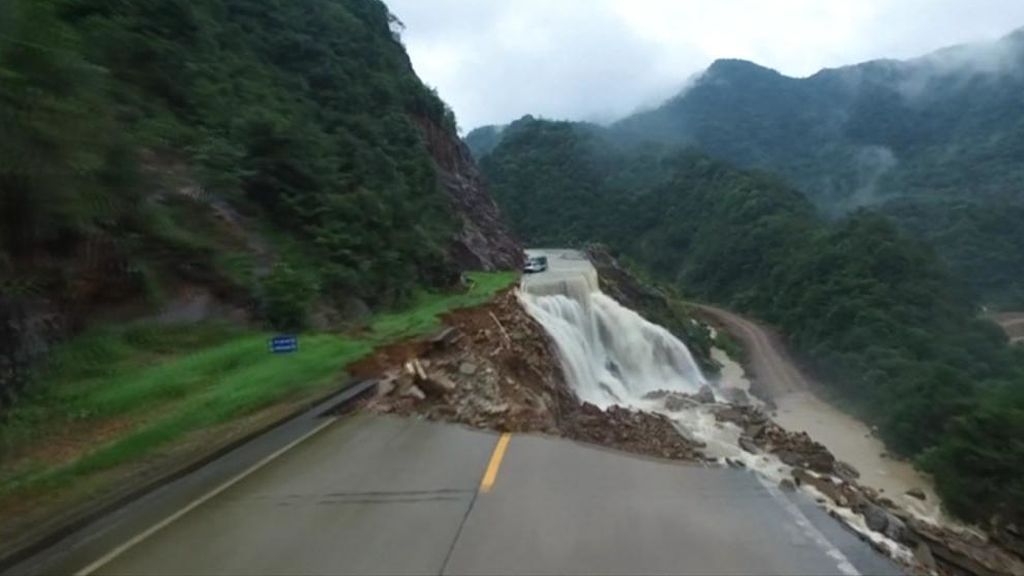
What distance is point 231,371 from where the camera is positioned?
1397cm

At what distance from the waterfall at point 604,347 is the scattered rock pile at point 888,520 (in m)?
4.90

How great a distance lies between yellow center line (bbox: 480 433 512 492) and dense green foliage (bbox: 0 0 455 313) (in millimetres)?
4575

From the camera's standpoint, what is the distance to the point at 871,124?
127688mm

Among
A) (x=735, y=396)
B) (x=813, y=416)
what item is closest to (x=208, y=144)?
(x=735, y=396)

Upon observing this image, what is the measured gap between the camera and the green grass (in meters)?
9.70

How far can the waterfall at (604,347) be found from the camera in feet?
79.5

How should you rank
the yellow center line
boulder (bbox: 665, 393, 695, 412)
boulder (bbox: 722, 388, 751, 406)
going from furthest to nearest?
boulder (bbox: 722, 388, 751, 406) → boulder (bbox: 665, 393, 695, 412) → the yellow center line

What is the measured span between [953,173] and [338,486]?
10553 cm

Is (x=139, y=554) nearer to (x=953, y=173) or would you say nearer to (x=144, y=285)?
(x=144, y=285)

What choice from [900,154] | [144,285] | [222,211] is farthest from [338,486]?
[900,154]

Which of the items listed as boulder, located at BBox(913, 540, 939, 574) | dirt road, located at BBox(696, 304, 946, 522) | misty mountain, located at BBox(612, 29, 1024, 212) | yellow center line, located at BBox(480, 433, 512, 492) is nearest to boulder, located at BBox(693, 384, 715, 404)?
dirt road, located at BBox(696, 304, 946, 522)

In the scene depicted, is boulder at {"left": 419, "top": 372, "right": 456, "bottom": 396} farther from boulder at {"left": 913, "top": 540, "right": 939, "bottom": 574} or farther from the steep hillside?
boulder at {"left": 913, "top": 540, "right": 939, "bottom": 574}

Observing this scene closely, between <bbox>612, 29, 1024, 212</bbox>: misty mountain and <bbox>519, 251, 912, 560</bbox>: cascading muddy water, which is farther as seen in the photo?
<bbox>612, 29, 1024, 212</bbox>: misty mountain

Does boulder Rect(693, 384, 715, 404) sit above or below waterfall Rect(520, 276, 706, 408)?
below
